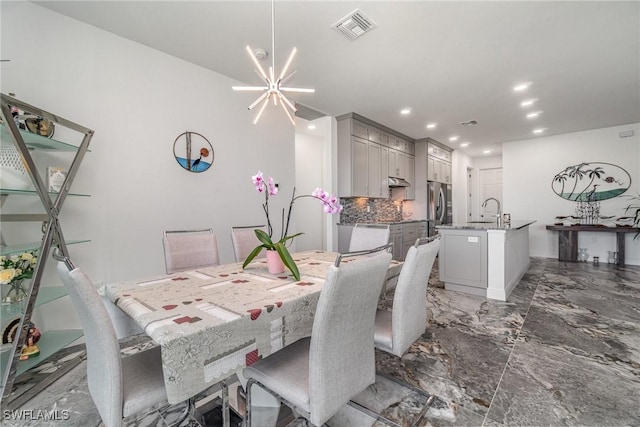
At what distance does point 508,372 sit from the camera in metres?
1.90

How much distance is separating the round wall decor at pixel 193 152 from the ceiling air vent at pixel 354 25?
1834 millimetres

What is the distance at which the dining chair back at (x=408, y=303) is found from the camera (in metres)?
1.45

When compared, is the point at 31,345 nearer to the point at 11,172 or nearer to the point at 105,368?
the point at 11,172

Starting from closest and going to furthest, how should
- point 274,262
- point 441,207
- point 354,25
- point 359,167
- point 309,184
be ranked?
point 274,262 → point 354,25 → point 359,167 → point 309,184 → point 441,207

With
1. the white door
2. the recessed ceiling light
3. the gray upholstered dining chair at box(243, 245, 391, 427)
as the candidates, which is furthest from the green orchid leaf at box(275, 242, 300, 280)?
the white door

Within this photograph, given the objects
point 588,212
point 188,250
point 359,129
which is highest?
point 359,129

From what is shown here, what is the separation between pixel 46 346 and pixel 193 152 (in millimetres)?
2036

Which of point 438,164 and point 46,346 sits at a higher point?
point 438,164

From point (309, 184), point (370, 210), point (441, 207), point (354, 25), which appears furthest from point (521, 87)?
point (309, 184)

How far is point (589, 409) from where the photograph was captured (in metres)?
1.55

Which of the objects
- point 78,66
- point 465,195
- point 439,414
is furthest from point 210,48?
point 465,195

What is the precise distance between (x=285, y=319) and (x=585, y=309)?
362 cm

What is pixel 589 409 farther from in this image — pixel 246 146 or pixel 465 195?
pixel 465 195

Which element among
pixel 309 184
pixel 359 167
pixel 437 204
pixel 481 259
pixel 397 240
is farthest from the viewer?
pixel 437 204
